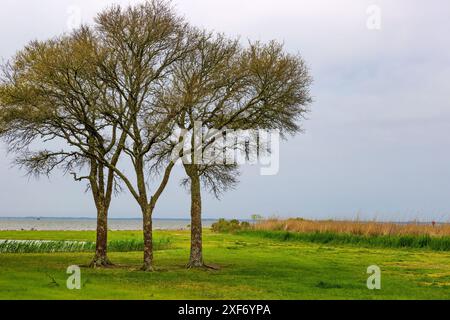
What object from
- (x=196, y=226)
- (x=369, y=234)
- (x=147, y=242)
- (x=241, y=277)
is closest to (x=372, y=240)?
(x=369, y=234)

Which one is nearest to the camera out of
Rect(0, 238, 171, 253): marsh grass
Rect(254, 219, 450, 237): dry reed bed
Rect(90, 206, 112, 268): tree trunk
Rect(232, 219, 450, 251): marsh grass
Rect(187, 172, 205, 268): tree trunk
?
Rect(187, 172, 205, 268): tree trunk

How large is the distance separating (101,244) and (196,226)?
19.4 ft

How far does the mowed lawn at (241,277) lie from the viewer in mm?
22922

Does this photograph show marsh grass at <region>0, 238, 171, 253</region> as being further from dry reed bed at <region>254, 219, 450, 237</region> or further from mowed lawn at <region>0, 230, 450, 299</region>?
dry reed bed at <region>254, 219, 450, 237</region>

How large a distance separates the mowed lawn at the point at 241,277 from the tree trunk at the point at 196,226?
3.53ft

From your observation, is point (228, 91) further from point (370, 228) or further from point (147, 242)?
point (370, 228)

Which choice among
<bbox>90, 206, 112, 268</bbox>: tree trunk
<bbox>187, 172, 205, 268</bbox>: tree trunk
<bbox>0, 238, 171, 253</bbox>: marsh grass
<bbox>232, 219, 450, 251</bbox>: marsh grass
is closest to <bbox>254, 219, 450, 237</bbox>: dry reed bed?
<bbox>232, 219, 450, 251</bbox>: marsh grass

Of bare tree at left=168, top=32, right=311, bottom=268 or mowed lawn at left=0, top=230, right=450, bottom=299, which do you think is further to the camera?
bare tree at left=168, top=32, right=311, bottom=268

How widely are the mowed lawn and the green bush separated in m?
33.8

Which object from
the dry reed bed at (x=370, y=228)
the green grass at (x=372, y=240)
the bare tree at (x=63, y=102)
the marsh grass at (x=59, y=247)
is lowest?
the marsh grass at (x=59, y=247)

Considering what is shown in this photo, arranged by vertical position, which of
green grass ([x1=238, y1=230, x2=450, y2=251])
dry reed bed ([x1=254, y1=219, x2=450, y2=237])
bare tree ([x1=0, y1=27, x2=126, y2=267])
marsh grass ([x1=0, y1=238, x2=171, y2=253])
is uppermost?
bare tree ([x1=0, y1=27, x2=126, y2=267])

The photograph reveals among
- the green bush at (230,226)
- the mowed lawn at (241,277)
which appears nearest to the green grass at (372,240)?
the mowed lawn at (241,277)

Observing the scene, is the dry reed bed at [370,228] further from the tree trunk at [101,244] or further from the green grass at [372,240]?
the tree trunk at [101,244]

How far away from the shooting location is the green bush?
7894 centimetres
